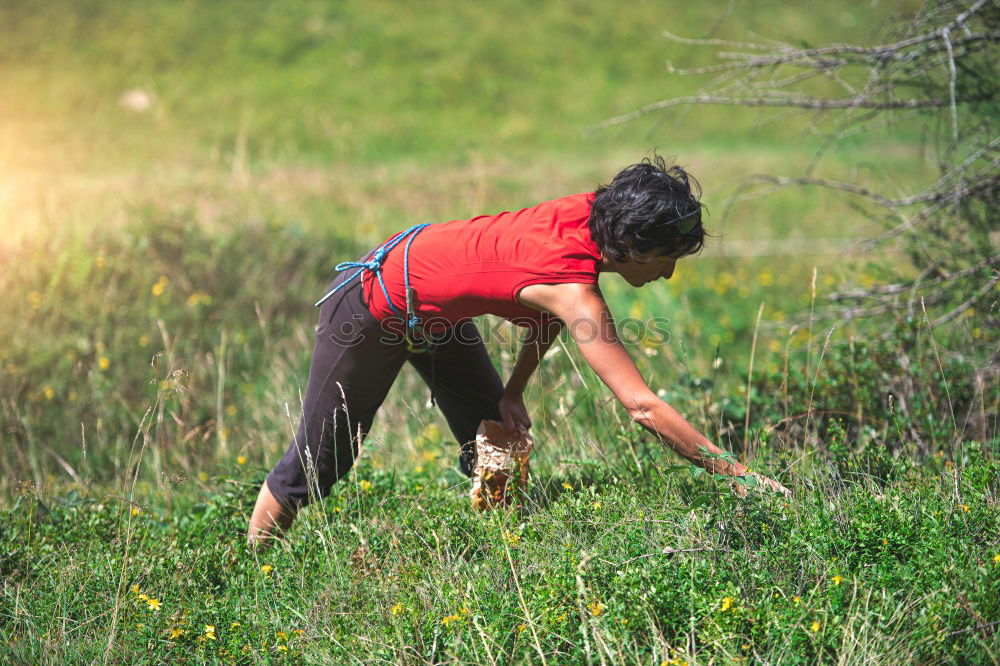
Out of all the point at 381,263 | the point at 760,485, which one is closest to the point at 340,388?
the point at 381,263

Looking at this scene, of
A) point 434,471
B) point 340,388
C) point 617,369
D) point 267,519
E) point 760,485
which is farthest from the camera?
point 434,471

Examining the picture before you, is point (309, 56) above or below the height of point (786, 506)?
above

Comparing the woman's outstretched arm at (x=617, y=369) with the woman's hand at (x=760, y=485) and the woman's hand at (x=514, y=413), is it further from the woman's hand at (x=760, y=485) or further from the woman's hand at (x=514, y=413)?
the woman's hand at (x=514, y=413)

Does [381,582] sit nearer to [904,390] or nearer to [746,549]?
[746,549]

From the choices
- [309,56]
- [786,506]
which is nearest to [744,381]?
[786,506]

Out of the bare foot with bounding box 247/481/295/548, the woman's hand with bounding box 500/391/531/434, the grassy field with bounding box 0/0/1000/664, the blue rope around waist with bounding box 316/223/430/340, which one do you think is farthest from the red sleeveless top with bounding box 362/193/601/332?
the bare foot with bounding box 247/481/295/548

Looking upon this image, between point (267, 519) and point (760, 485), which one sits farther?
point (267, 519)

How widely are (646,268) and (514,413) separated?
832 millimetres

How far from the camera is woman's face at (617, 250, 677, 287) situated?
2621mm

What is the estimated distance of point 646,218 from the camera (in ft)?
8.24

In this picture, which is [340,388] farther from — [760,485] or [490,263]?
[760,485]

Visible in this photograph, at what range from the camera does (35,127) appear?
15.8 meters

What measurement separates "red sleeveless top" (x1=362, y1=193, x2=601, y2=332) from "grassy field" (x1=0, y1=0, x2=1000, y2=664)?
655 millimetres

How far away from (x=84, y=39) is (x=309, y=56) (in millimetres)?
5101
